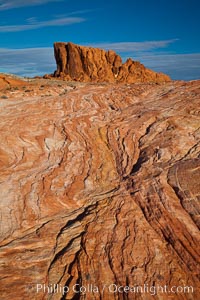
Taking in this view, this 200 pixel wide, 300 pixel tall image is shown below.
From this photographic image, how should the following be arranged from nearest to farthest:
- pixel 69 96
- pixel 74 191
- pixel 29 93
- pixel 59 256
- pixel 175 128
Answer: pixel 59 256, pixel 74 191, pixel 175 128, pixel 69 96, pixel 29 93

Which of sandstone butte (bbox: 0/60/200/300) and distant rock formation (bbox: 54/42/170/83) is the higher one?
distant rock formation (bbox: 54/42/170/83)

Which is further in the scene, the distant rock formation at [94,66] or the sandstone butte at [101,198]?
the distant rock formation at [94,66]

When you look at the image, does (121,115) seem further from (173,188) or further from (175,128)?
(173,188)

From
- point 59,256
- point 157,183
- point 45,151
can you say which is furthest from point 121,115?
point 59,256

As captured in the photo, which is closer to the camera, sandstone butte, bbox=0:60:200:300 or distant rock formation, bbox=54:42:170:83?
sandstone butte, bbox=0:60:200:300

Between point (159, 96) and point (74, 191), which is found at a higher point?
point (159, 96)

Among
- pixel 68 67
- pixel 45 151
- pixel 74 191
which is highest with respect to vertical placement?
pixel 68 67
